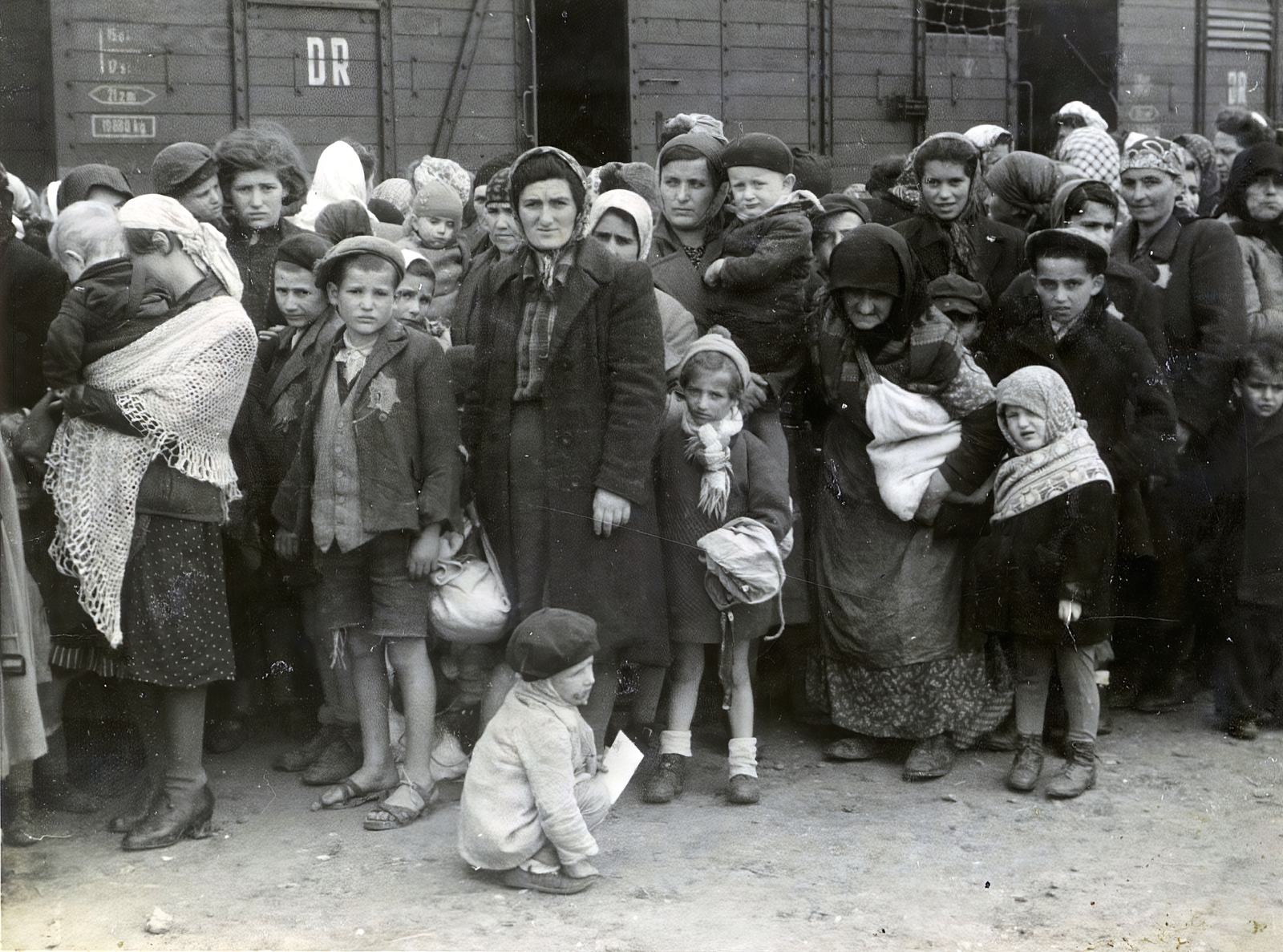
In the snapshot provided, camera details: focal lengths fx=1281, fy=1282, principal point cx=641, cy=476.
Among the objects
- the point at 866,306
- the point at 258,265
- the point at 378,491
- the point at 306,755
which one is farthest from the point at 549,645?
the point at 258,265

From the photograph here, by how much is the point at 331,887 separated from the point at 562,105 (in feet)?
21.8

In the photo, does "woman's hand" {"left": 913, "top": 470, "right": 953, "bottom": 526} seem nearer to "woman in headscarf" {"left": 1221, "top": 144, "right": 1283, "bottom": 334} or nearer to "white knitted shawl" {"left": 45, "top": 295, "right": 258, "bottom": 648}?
"woman in headscarf" {"left": 1221, "top": 144, "right": 1283, "bottom": 334}

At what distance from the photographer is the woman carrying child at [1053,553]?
161 inches

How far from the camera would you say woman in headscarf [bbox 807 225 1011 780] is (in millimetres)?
4180

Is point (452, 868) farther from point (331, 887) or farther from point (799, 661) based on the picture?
point (799, 661)

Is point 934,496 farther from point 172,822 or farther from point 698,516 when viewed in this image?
point 172,822

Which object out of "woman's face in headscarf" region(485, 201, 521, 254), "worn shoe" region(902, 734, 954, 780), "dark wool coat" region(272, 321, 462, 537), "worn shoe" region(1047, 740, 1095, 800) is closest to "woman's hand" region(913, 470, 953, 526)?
"worn shoe" region(902, 734, 954, 780)

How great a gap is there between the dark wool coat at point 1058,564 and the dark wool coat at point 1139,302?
0.79 metres

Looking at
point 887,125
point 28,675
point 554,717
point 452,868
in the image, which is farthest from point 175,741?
point 887,125

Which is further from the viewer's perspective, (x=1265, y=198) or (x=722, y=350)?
(x=1265, y=198)

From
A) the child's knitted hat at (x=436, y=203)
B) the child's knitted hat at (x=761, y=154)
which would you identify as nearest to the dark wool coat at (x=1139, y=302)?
the child's knitted hat at (x=761, y=154)

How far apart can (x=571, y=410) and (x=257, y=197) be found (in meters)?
1.65

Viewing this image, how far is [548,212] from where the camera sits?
3824mm

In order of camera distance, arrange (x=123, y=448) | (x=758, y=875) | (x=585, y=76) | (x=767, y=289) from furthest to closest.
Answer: (x=585, y=76), (x=767, y=289), (x=123, y=448), (x=758, y=875)
